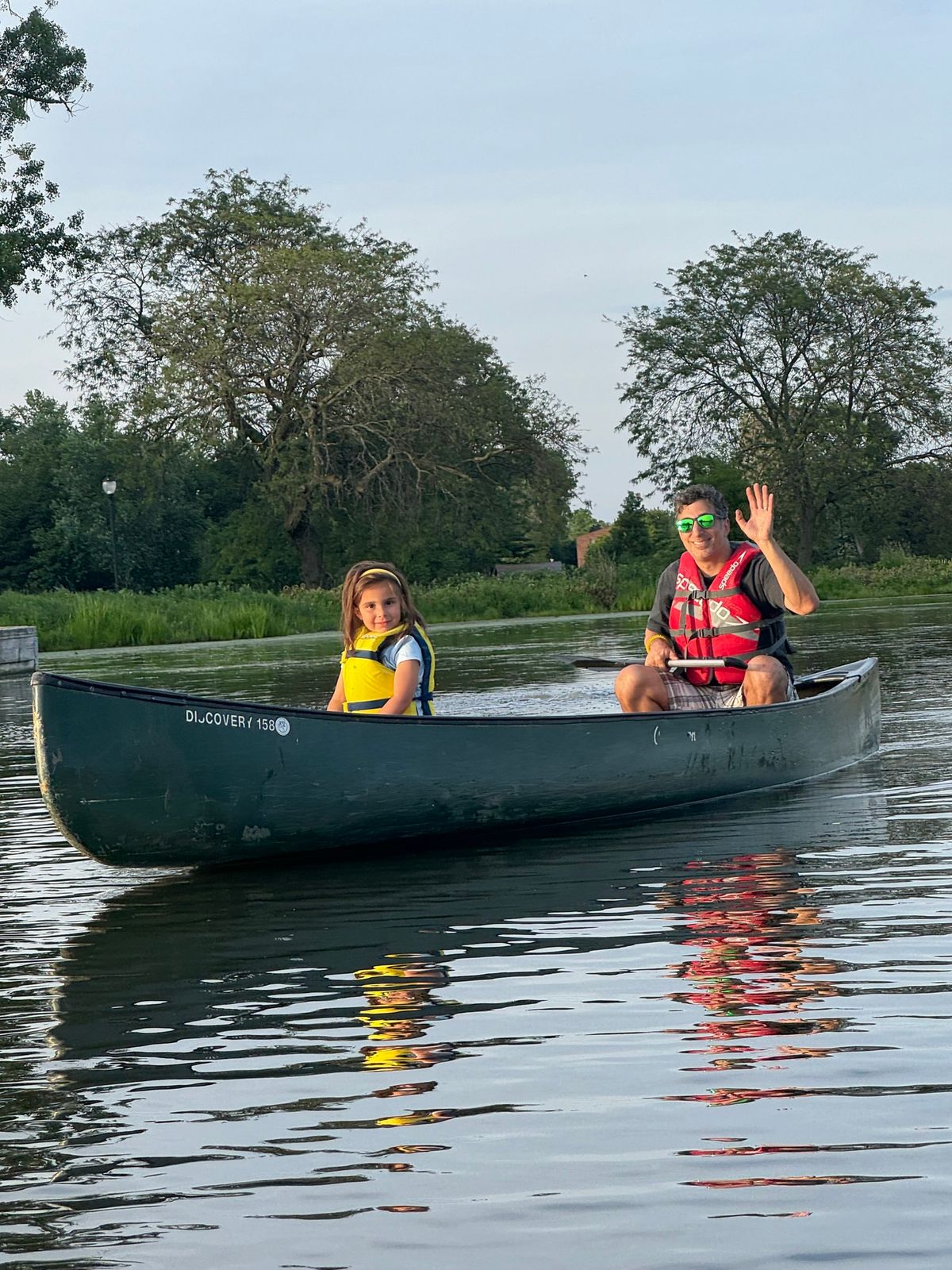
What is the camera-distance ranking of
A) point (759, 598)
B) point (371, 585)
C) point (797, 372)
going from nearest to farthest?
point (371, 585)
point (759, 598)
point (797, 372)

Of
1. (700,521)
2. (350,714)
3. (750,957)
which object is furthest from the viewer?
(700,521)

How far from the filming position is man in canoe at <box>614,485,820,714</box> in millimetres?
7027

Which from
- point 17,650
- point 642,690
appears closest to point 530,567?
point 17,650

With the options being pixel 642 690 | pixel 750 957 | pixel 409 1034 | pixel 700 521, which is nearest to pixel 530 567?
pixel 642 690

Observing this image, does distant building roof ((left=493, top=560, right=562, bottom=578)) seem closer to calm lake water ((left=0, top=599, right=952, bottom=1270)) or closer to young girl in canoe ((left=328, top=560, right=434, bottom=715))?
young girl in canoe ((left=328, top=560, right=434, bottom=715))

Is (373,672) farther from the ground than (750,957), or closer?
farther from the ground

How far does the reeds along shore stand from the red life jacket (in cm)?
1864

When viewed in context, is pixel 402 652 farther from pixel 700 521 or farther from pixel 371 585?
pixel 700 521

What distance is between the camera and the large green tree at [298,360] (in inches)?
1388

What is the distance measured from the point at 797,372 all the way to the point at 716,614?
4273cm

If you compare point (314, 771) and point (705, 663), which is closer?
point (314, 771)

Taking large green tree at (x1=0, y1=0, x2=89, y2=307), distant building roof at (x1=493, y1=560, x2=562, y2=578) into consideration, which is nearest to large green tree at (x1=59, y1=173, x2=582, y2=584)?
large green tree at (x1=0, y1=0, x2=89, y2=307)

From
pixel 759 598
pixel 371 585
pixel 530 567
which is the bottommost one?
pixel 759 598

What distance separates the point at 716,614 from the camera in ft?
24.2
